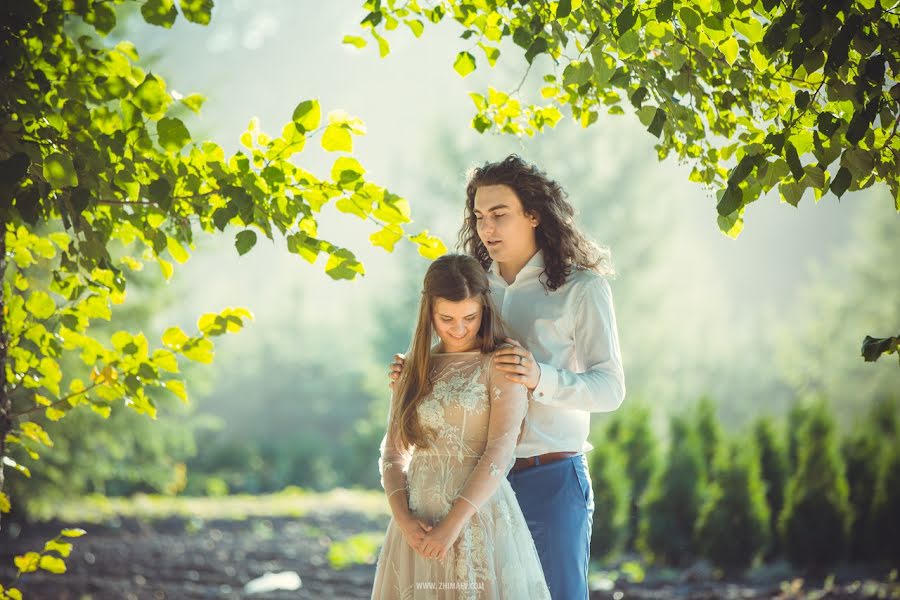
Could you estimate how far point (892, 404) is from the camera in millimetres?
6766

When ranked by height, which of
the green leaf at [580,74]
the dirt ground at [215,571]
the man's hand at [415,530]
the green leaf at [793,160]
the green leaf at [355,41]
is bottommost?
the dirt ground at [215,571]

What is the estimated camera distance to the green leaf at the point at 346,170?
7.30 ft

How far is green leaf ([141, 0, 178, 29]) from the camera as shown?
2037mm

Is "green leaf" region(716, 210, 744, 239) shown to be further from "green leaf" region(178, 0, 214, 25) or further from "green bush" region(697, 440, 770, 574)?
"green bush" region(697, 440, 770, 574)

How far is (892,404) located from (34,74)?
6557 millimetres

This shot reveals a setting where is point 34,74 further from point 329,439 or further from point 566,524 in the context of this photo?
point 329,439

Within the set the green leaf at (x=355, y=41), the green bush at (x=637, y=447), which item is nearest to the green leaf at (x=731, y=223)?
the green leaf at (x=355, y=41)

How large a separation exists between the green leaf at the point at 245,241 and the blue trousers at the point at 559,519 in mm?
1057

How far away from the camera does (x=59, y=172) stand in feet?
6.18

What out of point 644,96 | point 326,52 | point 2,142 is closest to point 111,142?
point 2,142

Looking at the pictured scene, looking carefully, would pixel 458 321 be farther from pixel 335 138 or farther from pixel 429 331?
pixel 335 138

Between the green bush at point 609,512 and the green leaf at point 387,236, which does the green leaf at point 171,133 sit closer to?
the green leaf at point 387,236

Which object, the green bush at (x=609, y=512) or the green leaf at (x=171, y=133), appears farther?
the green bush at (x=609, y=512)

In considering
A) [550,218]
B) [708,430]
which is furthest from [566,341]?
[708,430]
